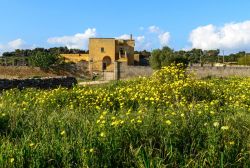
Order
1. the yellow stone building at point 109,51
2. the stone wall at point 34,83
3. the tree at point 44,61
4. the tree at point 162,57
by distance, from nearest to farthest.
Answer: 1. the stone wall at point 34,83
2. the tree at point 162,57
3. the tree at point 44,61
4. the yellow stone building at point 109,51

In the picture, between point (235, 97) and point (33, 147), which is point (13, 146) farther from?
point (235, 97)

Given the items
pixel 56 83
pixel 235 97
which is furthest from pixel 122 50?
pixel 235 97

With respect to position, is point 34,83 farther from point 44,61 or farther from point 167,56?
point 44,61

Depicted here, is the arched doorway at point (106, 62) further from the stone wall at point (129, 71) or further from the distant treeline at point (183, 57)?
the stone wall at point (129, 71)

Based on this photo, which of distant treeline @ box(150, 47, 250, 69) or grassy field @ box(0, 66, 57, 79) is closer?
distant treeline @ box(150, 47, 250, 69)

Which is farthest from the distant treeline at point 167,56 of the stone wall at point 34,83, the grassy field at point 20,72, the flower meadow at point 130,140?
the flower meadow at point 130,140

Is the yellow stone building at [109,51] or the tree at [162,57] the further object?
the yellow stone building at [109,51]

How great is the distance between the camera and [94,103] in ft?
31.7

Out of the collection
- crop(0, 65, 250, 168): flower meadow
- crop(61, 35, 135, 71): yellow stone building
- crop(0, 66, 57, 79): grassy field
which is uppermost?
crop(61, 35, 135, 71): yellow stone building

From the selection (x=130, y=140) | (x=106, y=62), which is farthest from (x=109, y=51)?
(x=130, y=140)

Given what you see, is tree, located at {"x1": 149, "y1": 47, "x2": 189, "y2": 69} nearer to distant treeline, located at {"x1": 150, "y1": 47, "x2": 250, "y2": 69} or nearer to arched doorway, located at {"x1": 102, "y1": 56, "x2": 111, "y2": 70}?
distant treeline, located at {"x1": 150, "y1": 47, "x2": 250, "y2": 69}

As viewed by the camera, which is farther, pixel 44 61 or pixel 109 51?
pixel 109 51

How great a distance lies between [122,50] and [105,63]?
4.28m

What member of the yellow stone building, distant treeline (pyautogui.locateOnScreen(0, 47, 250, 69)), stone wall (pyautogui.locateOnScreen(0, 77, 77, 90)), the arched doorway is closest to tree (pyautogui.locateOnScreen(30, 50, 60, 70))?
distant treeline (pyautogui.locateOnScreen(0, 47, 250, 69))
